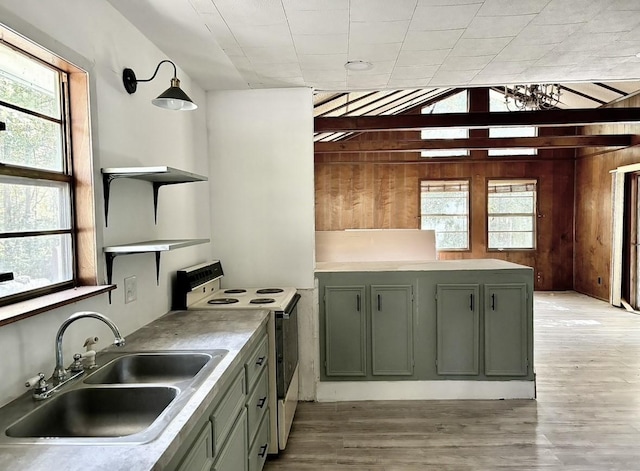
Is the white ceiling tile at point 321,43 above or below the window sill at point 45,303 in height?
above

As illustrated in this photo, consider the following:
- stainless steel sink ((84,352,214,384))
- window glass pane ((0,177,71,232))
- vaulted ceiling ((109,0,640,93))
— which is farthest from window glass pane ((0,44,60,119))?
stainless steel sink ((84,352,214,384))

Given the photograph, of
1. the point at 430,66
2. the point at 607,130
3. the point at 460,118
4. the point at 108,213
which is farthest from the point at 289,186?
the point at 607,130

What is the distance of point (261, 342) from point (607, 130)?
7.88 meters

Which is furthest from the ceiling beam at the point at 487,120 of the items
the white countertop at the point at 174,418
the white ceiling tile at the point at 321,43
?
the white countertop at the point at 174,418

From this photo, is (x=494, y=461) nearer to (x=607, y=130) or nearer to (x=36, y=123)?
(x=36, y=123)

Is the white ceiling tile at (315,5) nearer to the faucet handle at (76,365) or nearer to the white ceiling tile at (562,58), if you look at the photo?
the white ceiling tile at (562,58)

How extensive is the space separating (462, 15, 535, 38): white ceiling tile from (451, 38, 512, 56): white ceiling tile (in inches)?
2.8

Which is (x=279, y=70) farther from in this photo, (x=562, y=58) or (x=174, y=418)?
(x=174, y=418)

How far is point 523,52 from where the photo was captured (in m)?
2.73

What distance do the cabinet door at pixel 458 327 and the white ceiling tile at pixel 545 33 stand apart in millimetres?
1806

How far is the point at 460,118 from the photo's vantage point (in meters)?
5.14

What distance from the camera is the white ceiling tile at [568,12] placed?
2094 millimetres

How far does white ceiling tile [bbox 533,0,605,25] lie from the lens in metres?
2.09

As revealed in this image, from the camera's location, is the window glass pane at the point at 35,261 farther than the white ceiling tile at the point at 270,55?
No
